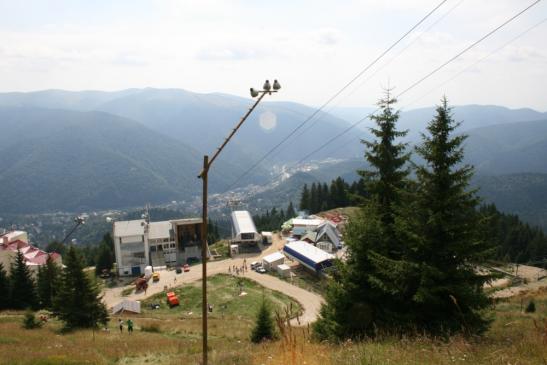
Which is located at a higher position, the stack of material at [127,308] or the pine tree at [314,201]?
the pine tree at [314,201]

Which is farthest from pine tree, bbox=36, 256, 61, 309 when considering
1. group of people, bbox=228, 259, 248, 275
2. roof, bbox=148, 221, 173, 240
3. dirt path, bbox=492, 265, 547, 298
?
dirt path, bbox=492, 265, 547, 298

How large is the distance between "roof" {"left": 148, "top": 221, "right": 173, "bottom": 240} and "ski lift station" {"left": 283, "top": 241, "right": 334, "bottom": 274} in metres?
25.9

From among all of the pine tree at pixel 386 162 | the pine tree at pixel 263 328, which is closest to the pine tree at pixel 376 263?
the pine tree at pixel 386 162

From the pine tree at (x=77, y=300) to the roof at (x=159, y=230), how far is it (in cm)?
4541

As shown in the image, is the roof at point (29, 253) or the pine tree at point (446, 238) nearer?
the pine tree at point (446, 238)

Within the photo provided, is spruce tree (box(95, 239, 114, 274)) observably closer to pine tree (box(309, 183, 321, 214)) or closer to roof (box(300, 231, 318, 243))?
roof (box(300, 231, 318, 243))

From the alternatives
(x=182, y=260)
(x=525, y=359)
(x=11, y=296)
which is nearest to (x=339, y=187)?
(x=182, y=260)

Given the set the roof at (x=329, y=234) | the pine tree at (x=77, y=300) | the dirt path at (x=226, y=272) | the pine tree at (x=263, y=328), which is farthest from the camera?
the roof at (x=329, y=234)

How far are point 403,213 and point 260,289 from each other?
37.9 meters

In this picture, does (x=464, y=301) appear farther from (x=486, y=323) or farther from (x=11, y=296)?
(x=11, y=296)

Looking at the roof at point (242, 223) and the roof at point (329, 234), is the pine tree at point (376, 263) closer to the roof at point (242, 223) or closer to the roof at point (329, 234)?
the roof at point (329, 234)

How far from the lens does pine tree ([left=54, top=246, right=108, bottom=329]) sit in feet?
89.0

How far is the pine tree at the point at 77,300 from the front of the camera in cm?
2712

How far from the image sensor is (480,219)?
12688mm
